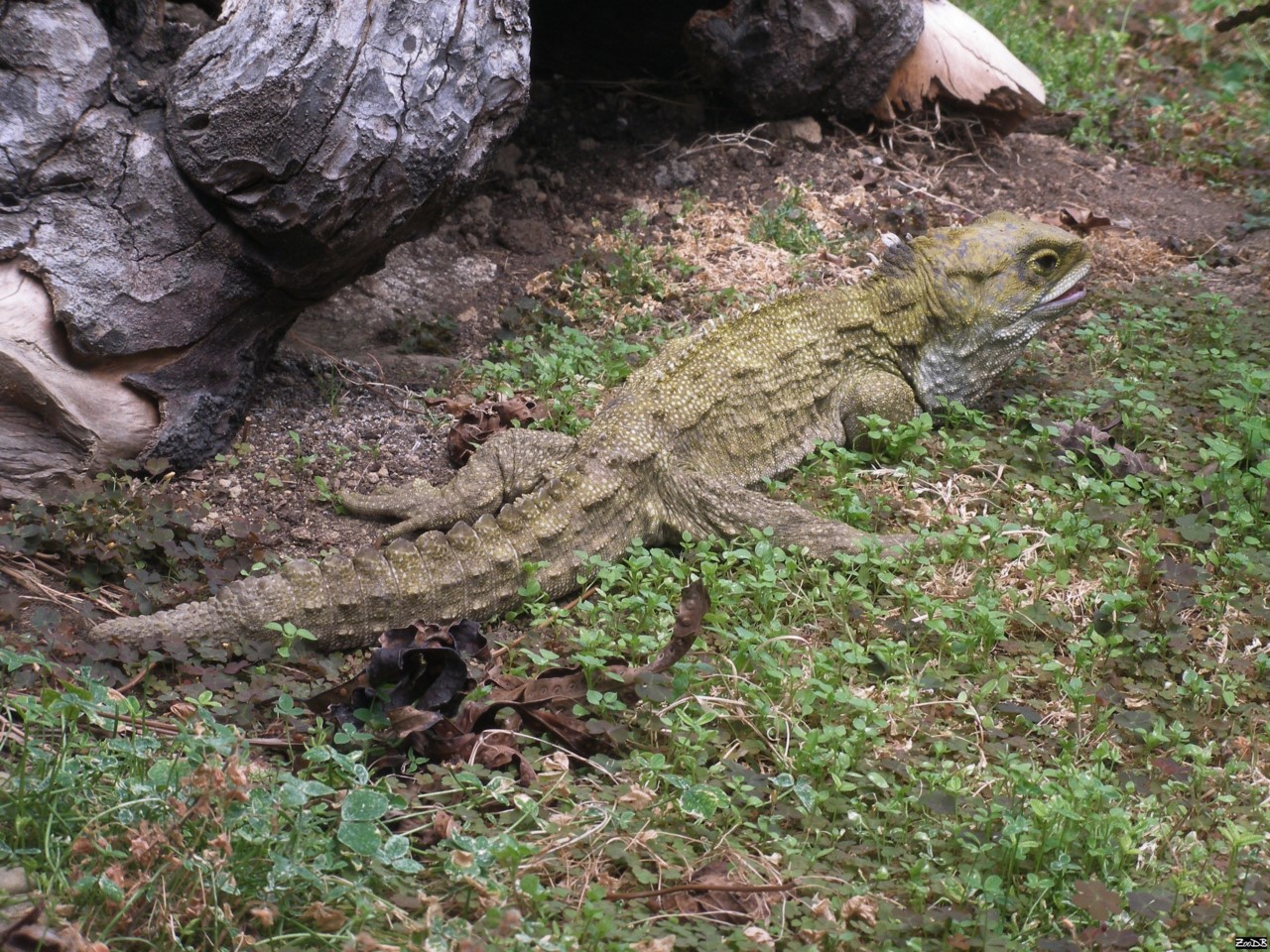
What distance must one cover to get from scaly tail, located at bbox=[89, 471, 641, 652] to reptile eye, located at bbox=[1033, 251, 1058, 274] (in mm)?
2644

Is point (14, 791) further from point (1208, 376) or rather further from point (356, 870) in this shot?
point (1208, 376)

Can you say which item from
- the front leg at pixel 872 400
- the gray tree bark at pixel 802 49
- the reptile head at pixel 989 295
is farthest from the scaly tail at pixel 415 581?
the gray tree bark at pixel 802 49

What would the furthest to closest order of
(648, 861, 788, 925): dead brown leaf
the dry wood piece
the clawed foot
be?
the dry wood piece
the clawed foot
(648, 861, 788, 925): dead brown leaf

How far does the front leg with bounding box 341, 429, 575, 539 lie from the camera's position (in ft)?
16.3

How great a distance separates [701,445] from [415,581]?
63.6 inches

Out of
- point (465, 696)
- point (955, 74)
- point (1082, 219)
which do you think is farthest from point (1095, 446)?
point (955, 74)

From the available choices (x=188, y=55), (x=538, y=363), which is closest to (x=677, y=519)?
(x=538, y=363)

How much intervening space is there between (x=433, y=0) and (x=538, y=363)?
1.82 m

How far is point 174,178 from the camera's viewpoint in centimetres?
473

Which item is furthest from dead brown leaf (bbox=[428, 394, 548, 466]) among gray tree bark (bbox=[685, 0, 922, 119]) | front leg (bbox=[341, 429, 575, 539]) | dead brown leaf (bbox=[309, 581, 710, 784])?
gray tree bark (bbox=[685, 0, 922, 119])

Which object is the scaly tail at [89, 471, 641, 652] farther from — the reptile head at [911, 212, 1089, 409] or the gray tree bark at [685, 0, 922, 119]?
the gray tree bark at [685, 0, 922, 119]

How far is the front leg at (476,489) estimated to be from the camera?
4953mm

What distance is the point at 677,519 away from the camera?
5051 mm

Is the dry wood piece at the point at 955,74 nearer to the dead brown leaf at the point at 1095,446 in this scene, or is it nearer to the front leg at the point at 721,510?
the dead brown leaf at the point at 1095,446
